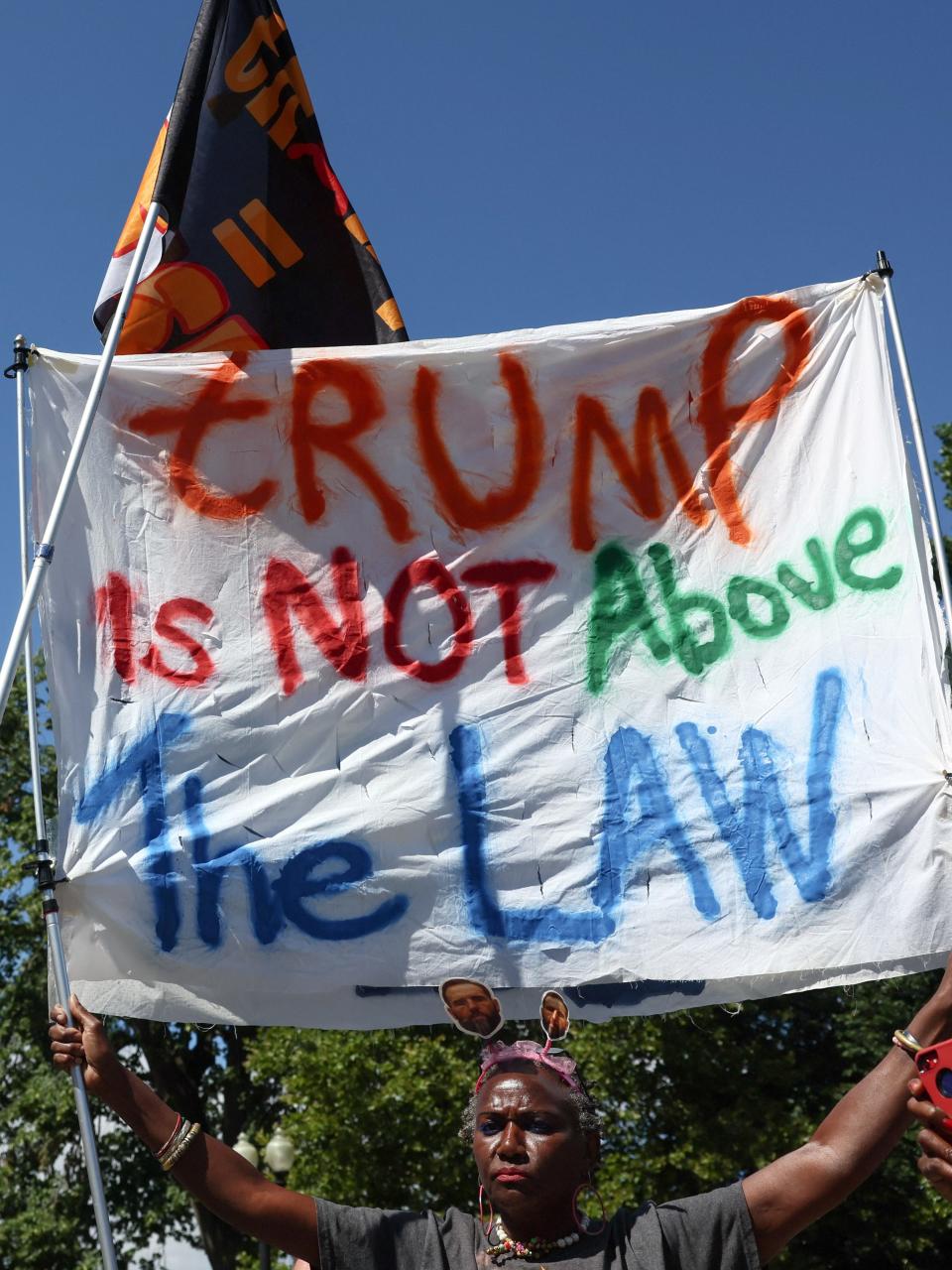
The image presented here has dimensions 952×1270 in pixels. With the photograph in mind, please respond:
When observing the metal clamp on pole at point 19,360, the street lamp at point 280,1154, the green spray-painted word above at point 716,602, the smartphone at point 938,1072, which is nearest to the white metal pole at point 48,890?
the metal clamp on pole at point 19,360

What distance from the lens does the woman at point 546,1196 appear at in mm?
2600

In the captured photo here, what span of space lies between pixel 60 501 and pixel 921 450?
2.33 meters

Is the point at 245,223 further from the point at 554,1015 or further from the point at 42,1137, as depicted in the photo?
the point at 42,1137

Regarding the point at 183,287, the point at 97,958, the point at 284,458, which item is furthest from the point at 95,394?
the point at 97,958

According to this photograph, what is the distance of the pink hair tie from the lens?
287cm

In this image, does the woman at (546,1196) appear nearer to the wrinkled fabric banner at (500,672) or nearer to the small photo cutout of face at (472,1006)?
the small photo cutout of face at (472,1006)

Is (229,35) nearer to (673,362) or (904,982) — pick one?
(673,362)

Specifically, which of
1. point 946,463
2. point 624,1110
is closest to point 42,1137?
point 624,1110

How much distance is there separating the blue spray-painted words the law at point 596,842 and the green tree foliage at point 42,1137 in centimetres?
1464

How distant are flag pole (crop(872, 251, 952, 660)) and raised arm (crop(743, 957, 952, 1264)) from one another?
4.45 feet

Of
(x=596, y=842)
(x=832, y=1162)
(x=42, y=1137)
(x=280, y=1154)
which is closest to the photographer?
(x=832, y=1162)

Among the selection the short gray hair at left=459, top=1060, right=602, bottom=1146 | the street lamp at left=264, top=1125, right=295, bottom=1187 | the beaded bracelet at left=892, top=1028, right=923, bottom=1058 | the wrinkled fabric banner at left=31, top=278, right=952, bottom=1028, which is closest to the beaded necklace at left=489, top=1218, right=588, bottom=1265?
the short gray hair at left=459, top=1060, right=602, bottom=1146

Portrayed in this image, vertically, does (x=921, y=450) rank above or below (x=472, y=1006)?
above

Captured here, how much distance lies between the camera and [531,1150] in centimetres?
272
